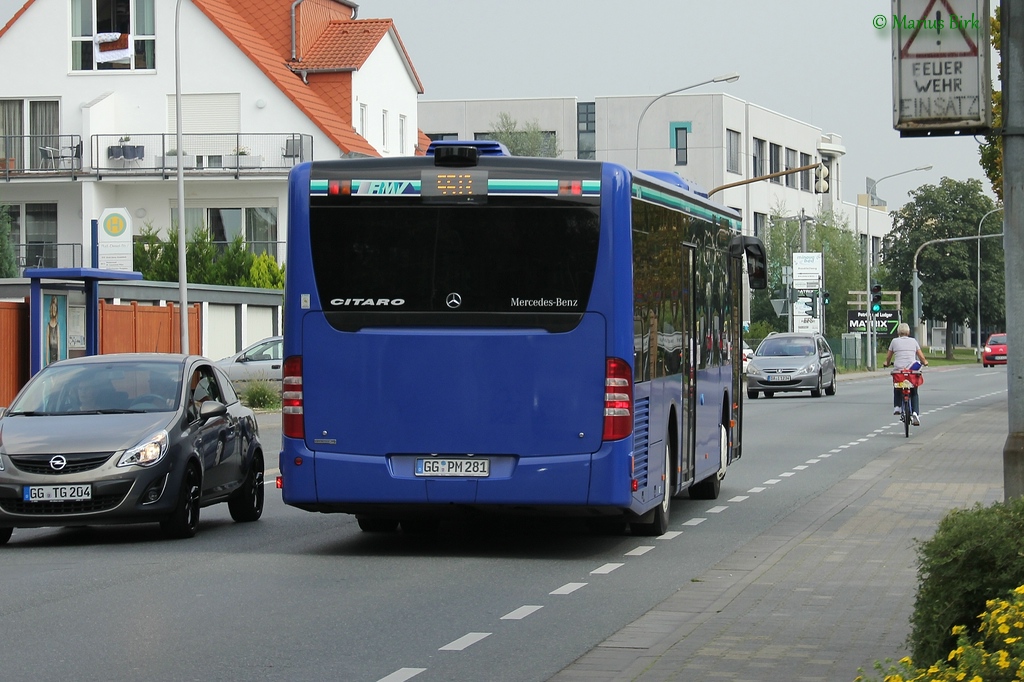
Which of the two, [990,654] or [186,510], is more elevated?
[990,654]

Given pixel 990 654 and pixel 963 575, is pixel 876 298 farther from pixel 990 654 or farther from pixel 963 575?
pixel 990 654

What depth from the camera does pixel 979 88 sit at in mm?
9352

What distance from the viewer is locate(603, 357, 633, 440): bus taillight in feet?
40.4

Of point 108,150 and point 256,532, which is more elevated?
point 108,150

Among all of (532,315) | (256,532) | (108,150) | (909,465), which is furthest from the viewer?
(108,150)

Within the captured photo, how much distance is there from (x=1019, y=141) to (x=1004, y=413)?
100 ft

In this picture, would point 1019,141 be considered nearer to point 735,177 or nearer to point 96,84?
point 96,84

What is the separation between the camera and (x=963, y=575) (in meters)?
6.06

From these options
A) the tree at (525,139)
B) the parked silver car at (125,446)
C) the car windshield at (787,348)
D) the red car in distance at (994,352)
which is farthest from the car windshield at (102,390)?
the red car in distance at (994,352)

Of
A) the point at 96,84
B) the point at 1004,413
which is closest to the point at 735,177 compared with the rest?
the point at 96,84

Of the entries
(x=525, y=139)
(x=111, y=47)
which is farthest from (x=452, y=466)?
(x=525, y=139)

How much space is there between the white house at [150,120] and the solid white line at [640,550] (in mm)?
42268

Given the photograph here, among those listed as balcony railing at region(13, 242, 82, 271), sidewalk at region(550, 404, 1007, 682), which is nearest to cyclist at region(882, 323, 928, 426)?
sidewalk at region(550, 404, 1007, 682)

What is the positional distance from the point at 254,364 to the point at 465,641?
34435mm
